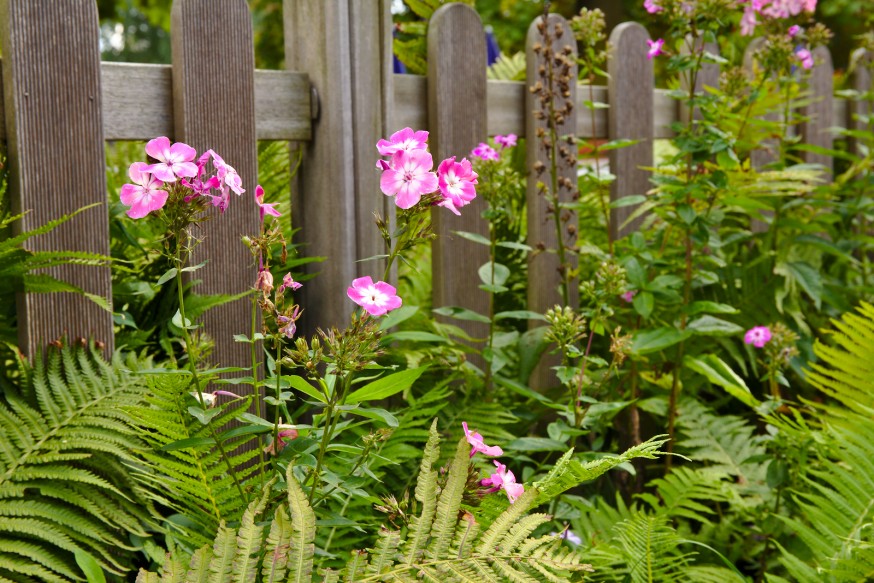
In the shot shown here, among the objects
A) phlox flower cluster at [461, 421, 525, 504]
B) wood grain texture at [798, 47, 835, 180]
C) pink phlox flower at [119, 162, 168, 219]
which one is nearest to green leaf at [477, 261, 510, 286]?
phlox flower cluster at [461, 421, 525, 504]

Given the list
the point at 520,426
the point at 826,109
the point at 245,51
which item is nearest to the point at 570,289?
the point at 520,426

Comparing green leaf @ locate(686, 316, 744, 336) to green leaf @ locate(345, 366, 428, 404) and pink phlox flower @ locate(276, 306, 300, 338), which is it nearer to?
green leaf @ locate(345, 366, 428, 404)

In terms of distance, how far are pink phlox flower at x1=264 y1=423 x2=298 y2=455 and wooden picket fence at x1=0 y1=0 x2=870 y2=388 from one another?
37 cm

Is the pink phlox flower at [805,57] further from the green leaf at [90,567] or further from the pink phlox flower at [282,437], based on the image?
the green leaf at [90,567]

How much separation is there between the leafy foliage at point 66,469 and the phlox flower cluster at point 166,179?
47 cm

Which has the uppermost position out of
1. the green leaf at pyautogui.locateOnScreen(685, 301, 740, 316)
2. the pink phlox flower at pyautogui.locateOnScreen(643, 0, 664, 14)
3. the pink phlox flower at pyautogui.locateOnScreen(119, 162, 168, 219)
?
the pink phlox flower at pyautogui.locateOnScreen(643, 0, 664, 14)

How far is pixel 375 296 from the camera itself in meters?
1.21

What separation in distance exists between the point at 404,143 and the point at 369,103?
940mm

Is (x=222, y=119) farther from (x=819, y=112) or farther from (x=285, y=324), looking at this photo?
(x=819, y=112)

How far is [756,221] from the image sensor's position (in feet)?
10.7

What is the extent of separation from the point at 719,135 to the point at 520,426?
0.88 m

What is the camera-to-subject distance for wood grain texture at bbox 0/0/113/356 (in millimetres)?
1682

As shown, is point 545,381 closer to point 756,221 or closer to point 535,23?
point 535,23

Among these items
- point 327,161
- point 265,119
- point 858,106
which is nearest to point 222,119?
A: point 265,119
